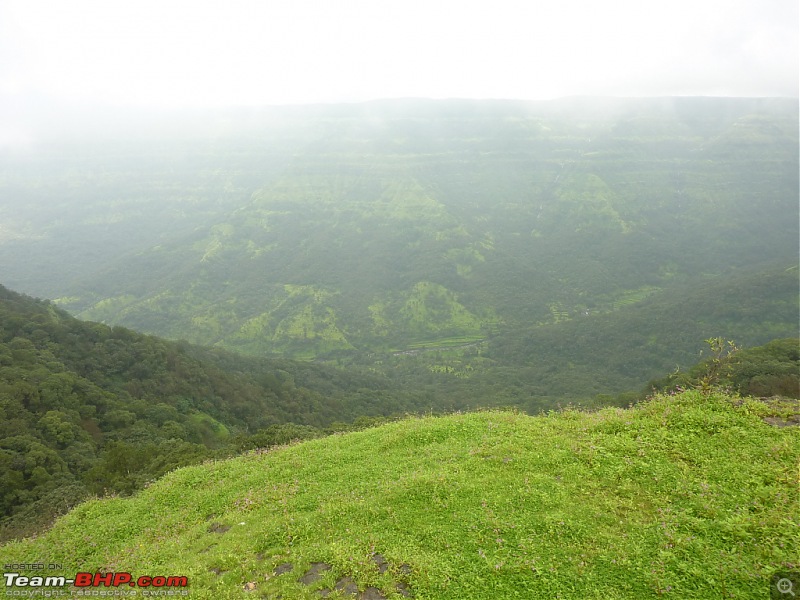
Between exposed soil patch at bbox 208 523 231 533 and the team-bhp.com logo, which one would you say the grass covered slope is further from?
the team-bhp.com logo

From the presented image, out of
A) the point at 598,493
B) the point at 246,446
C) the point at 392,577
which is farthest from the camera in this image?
the point at 246,446

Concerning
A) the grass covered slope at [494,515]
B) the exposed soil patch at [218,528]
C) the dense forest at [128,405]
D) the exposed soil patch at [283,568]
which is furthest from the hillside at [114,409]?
the exposed soil patch at [283,568]

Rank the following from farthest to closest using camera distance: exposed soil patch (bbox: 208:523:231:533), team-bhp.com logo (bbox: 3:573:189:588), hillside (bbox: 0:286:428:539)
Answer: hillside (bbox: 0:286:428:539), exposed soil patch (bbox: 208:523:231:533), team-bhp.com logo (bbox: 3:573:189:588)

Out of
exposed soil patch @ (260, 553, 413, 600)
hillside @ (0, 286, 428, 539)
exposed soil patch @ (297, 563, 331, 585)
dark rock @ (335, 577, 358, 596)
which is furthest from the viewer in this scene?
hillside @ (0, 286, 428, 539)

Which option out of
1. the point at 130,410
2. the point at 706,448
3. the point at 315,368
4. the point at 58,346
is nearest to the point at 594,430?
the point at 706,448

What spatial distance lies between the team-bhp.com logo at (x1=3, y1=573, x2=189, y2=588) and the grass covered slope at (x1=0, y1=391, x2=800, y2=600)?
36 cm

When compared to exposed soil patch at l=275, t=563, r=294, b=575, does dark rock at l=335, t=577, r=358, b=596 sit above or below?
above

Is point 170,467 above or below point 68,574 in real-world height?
below

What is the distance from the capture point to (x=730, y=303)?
6865 inches

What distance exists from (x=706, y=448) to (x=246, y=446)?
23429mm

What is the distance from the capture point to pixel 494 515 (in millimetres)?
11992

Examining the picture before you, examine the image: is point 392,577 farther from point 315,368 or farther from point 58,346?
point 315,368

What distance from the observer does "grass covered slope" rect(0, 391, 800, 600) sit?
9.80 m

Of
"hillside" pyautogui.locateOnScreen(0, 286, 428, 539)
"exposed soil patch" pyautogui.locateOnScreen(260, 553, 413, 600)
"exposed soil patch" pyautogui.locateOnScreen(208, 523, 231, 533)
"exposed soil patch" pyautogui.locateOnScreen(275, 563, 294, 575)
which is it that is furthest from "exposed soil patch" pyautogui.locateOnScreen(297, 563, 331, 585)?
"hillside" pyautogui.locateOnScreen(0, 286, 428, 539)
